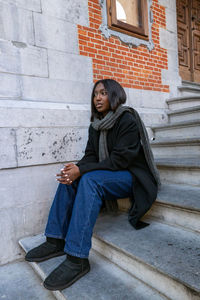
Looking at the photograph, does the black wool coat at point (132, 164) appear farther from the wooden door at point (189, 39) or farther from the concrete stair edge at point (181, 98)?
the wooden door at point (189, 39)

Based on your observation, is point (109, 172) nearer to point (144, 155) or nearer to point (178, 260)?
point (144, 155)

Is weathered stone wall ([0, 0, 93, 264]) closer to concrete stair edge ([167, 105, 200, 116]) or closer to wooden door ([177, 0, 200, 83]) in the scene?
concrete stair edge ([167, 105, 200, 116])

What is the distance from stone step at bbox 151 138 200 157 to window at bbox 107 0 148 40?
6.04 feet

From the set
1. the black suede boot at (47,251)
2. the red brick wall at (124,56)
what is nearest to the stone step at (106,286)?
the black suede boot at (47,251)

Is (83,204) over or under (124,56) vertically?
under

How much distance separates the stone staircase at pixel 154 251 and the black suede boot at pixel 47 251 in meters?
0.05

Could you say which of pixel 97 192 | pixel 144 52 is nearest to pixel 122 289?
pixel 97 192

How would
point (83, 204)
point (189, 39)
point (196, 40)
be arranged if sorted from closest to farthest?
1. point (83, 204)
2. point (189, 39)
3. point (196, 40)

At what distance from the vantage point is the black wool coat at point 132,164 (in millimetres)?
1863

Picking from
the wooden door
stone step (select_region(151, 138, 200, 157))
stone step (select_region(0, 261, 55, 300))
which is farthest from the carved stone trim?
stone step (select_region(0, 261, 55, 300))

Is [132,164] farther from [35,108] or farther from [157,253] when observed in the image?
[35,108]

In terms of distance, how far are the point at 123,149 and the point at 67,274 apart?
1.04 meters

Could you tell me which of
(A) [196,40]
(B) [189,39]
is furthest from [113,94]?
(A) [196,40]

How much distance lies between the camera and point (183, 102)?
12.5 feet
